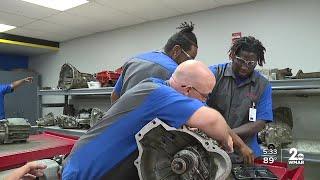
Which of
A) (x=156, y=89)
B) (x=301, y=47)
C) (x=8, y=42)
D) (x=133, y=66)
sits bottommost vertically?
(x=156, y=89)

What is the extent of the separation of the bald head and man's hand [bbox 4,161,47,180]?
2.66 ft

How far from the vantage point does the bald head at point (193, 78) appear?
119 cm

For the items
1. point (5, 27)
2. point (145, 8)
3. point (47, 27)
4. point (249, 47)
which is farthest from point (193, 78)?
point (5, 27)

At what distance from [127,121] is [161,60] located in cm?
85

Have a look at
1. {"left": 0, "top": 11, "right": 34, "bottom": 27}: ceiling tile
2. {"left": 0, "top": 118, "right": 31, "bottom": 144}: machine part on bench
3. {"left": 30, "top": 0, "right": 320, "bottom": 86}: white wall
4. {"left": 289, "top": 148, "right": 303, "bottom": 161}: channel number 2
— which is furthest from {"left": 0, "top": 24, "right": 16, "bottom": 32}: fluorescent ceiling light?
{"left": 289, "top": 148, "right": 303, "bottom": 161}: channel number 2

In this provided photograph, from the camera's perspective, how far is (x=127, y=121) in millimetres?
1100

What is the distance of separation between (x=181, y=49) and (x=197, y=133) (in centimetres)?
113

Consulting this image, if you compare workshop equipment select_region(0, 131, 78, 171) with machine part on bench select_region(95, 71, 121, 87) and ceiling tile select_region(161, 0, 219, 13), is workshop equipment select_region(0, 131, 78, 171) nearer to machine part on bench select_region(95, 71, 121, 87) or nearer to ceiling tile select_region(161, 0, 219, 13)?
machine part on bench select_region(95, 71, 121, 87)

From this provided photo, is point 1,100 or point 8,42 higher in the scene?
point 8,42

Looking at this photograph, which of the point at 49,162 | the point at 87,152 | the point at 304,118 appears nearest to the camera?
the point at 87,152

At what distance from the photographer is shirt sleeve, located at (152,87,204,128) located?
1.03 metres

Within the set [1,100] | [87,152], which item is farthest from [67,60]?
[87,152]

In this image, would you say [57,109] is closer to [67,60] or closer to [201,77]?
[67,60]

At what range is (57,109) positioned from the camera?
654 cm
